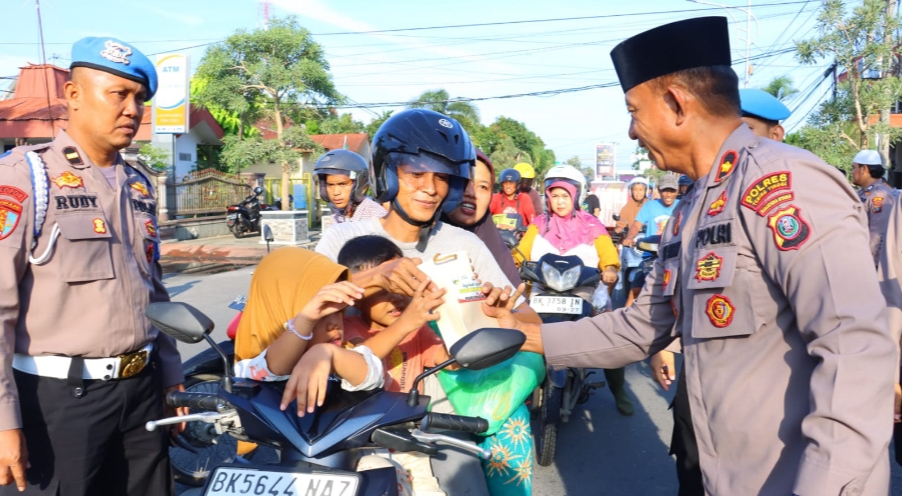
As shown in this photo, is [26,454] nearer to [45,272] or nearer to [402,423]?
[45,272]

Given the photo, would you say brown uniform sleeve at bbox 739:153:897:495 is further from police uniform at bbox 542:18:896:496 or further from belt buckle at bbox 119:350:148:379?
belt buckle at bbox 119:350:148:379

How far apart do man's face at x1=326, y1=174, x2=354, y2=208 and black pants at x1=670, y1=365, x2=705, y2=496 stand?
3555mm

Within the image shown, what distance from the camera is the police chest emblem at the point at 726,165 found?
1.79m

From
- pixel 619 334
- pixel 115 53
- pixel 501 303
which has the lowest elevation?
pixel 619 334

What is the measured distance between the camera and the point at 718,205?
1.77 metres

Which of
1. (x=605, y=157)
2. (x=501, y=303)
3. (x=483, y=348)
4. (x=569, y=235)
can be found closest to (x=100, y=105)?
(x=501, y=303)

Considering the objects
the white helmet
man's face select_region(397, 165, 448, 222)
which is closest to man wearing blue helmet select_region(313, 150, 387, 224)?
the white helmet

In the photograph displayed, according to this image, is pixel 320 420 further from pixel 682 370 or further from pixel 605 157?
pixel 605 157

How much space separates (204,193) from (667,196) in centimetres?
1702

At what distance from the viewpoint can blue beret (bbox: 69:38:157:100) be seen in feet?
8.23

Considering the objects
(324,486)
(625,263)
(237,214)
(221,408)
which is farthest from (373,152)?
(237,214)

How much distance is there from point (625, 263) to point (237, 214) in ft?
46.6

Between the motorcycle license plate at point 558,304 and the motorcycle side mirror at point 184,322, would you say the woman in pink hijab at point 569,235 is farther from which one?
the motorcycle side mirror at point 184,322

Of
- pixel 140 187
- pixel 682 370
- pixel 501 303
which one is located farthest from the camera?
pixel 682 370
